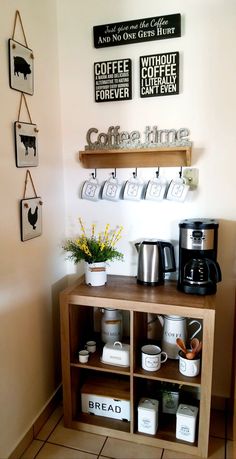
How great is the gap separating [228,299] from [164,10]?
5.03 feet

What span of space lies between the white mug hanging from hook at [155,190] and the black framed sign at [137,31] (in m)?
0.73

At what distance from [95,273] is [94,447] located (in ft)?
2.84

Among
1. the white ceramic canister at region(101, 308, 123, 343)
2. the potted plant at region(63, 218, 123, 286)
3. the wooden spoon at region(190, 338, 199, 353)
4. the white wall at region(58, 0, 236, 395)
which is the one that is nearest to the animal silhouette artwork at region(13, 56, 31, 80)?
the white wall at region(58, 0, 236, 395)

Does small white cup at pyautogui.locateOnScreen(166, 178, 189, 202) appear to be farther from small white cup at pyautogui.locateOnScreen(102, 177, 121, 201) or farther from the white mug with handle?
the white mug with handle

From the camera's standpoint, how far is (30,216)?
1.63 meters

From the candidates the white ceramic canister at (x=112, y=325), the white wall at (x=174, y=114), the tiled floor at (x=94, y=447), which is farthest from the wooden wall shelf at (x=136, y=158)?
the tiled floor at (x=94, y=447)

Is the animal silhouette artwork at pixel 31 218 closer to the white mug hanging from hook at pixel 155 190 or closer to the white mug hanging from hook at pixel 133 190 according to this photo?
the white mug hanging from hook at pixel 133 190

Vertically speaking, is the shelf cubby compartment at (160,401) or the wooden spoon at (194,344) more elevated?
the wooden spoon at (194,344)

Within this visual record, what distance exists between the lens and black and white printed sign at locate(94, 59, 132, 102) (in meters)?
1.79

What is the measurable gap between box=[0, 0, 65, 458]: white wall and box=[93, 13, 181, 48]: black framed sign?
28 cm

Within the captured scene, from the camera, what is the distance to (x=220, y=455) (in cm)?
164

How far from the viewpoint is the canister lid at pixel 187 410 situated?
65.1 inches

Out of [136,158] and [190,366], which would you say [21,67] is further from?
[190,366]

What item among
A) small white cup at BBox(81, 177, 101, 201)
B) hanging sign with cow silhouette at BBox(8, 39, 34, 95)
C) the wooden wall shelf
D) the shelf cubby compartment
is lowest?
the shelf cubby compartment
